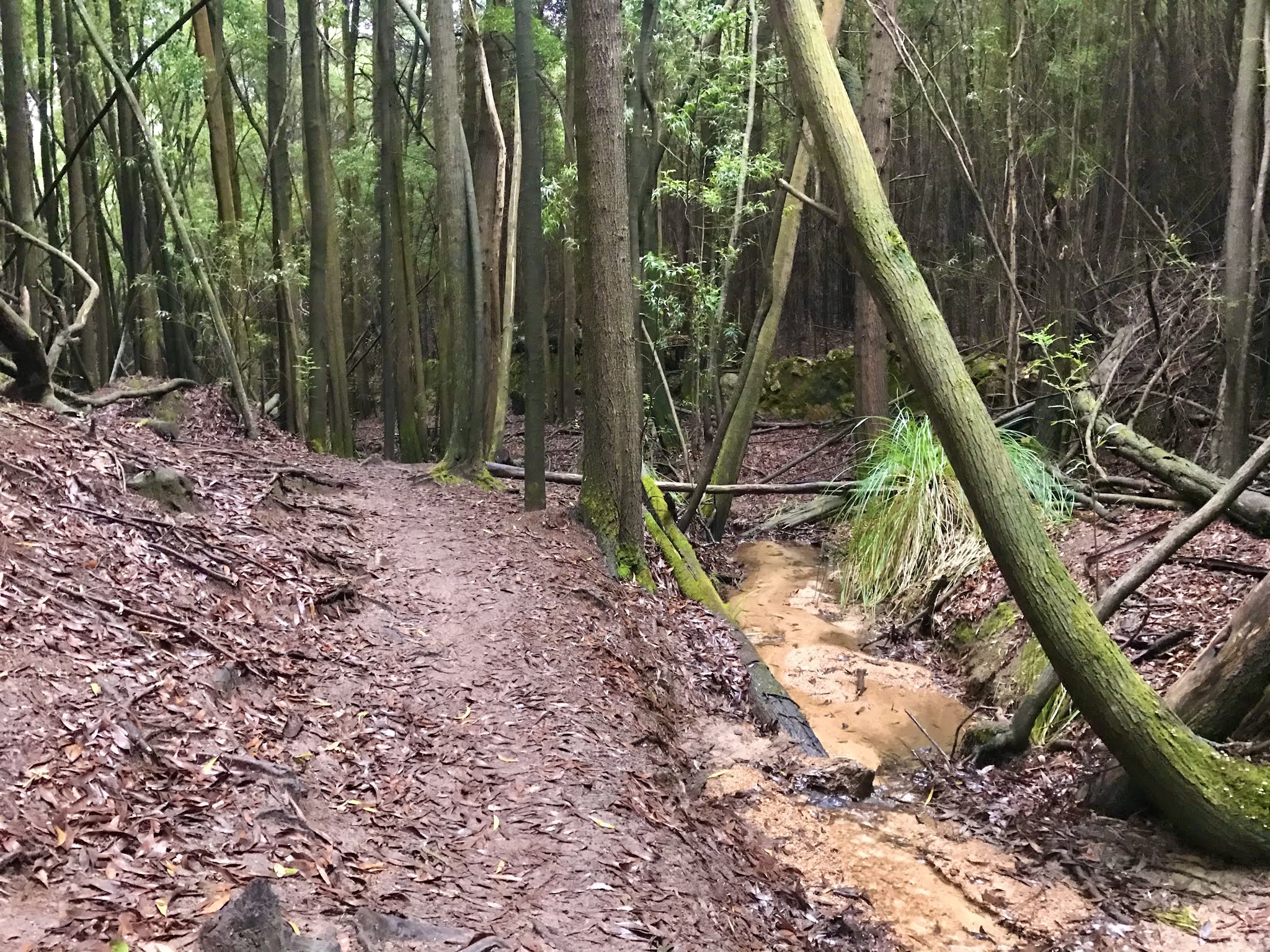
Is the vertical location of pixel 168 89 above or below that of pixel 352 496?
above

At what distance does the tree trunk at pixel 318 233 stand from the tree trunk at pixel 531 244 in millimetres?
3711

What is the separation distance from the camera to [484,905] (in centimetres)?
277

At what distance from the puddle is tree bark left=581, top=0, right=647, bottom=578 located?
150 cm

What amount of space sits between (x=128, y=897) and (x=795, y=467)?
11.6m

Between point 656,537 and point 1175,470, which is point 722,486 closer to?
point 656,537

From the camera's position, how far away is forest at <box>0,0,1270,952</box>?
3.08 meters

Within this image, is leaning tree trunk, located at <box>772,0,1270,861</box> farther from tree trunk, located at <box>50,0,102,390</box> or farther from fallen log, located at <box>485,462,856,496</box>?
tree trunk, located at <box>50,0,102,390</box>

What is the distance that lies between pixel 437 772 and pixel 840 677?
13.0 feet

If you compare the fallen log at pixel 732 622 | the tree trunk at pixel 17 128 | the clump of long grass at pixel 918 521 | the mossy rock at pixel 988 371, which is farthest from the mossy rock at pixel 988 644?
the tree trunk at pixel 17 128

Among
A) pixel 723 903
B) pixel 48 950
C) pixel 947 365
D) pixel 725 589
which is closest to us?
pixel 48 950

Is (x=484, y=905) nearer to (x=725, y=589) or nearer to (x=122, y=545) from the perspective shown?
(x=122, y=545)

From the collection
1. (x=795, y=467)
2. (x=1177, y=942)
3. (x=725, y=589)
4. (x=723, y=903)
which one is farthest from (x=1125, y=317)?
(x=723, y=903)

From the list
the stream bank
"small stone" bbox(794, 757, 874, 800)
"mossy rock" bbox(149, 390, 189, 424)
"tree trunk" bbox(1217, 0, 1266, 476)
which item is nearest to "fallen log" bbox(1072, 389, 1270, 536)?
"tree trunk" bbox(1217, 0, 1266, 476)

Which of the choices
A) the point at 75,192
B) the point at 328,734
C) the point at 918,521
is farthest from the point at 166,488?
the point at 75,192
